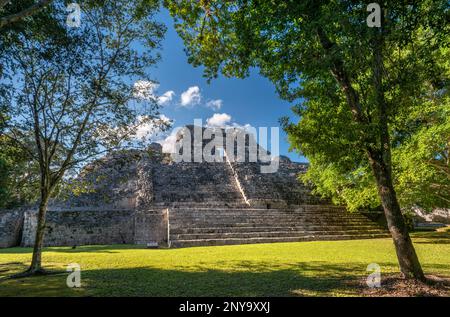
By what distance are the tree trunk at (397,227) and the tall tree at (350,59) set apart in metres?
0.02

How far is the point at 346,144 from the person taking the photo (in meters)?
5.26

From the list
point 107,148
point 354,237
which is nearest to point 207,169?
point 354,237

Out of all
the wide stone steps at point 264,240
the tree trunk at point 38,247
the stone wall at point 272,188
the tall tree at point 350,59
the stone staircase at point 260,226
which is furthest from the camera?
the stone wall at point 272,188

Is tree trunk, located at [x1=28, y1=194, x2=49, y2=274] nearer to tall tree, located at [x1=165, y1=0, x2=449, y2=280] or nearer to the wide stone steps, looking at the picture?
the wide stone steps

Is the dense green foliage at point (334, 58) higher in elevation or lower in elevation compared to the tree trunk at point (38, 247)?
higher

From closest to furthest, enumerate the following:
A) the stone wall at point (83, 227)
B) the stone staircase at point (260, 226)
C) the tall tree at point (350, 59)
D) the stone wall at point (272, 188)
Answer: the tall tree at point (350, 59)
the stone staircase at point (260, 226)
the stone wall at point (83, 227)
the stone wall at point (272, 188)

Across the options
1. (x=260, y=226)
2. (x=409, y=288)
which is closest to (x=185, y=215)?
(x=260, y=226)

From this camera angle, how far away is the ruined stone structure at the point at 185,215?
13539 mm

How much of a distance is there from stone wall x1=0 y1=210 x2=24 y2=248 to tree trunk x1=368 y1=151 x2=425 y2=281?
16.8 m

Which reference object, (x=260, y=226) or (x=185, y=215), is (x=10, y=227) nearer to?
(x=185, y=215)

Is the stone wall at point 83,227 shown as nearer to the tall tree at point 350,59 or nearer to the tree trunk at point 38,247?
the tree trunk at point 38,247

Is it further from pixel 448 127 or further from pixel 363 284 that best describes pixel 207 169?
pixel 363 284

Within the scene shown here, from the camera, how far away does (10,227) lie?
14.4 meters

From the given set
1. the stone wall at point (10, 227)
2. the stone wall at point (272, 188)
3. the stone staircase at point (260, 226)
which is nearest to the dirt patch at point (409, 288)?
the stone staircase at point (260, 226)
